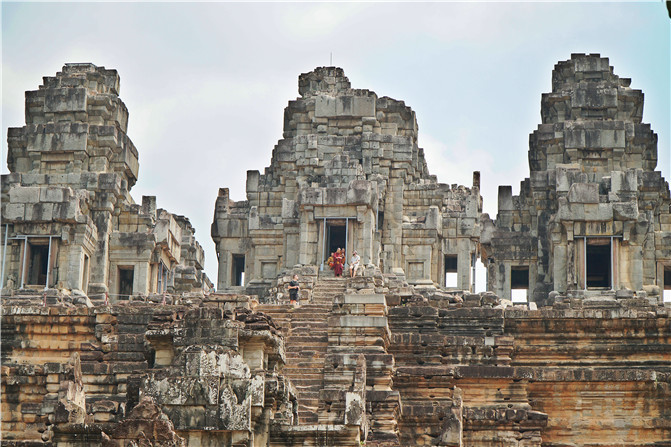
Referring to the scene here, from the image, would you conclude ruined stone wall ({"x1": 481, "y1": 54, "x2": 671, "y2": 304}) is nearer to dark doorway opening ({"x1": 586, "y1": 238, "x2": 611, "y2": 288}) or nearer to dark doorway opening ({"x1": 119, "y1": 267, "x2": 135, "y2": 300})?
dark doorway opening ({"x1": 586, "y1": 238, "x2": 611, "y2": 288})

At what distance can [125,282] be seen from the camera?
180ft

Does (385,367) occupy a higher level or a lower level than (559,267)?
lower

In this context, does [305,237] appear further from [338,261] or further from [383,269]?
[383,269]

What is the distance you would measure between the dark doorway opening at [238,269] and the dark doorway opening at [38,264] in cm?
642

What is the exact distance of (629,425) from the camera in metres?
38.2

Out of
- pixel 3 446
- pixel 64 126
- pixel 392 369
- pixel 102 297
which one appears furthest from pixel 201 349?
pixel 64 126

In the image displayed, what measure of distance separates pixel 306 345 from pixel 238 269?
16437 mm

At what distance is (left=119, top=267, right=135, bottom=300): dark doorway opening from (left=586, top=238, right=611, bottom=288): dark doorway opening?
51.4ft

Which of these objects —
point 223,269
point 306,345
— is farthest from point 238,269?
point 306,345

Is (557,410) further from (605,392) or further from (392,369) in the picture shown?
(392,369)

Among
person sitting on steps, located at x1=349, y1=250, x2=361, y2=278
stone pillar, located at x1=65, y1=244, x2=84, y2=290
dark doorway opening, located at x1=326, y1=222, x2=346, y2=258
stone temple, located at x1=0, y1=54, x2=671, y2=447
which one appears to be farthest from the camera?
dark doorway opening, located at x1=326, y1=222, x2=346, y2=258

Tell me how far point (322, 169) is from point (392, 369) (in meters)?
17.7

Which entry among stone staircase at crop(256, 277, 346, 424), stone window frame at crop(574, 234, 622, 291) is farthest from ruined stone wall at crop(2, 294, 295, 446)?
stone window frame at crop(574, 234, 622, 291)

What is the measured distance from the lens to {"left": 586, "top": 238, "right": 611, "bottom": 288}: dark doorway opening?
51.8 metres
